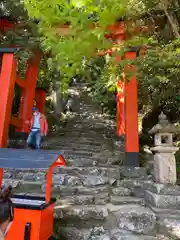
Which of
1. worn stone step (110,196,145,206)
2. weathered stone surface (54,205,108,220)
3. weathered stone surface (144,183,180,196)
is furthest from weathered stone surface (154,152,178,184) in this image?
weathered stone surface (54,205,108,220)

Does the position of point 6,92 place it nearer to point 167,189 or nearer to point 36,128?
point 36,128

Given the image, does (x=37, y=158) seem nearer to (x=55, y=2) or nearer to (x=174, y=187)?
(x=55, y=2)

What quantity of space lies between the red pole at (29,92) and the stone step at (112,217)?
16.8 ft

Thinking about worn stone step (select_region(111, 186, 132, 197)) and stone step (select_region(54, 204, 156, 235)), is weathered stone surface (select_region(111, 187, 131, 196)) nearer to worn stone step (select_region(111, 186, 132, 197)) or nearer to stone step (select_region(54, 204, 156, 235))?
worn stone step (select_region(111, 186, 132, 197))

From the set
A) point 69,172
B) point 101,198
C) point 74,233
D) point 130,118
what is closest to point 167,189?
point 101,198

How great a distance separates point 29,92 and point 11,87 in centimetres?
183

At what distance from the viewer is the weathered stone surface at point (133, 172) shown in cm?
639

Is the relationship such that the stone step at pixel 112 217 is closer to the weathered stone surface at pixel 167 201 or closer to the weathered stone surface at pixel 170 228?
the weathered stone surface at pixel 170 228

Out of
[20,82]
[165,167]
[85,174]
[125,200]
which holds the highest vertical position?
[20,82]

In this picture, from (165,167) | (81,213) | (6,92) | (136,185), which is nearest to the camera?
(81,213)

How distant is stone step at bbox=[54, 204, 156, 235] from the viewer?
4.06 meters

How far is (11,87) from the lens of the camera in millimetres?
7242

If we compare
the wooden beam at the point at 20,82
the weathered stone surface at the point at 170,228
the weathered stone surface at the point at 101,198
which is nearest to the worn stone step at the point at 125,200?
the weathered stone surface at the point at 101,198

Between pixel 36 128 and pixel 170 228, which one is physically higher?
pixel 36 128
